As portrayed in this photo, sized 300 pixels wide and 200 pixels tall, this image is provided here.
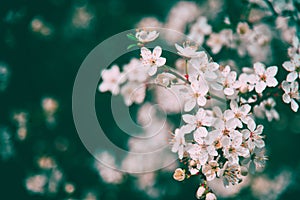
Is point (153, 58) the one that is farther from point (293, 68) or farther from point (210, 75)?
point (293, 68)

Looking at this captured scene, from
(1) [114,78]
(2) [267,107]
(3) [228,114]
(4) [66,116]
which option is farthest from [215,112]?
(4) [66,116]

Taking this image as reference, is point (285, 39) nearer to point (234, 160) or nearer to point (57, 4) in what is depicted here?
point (234, 160)

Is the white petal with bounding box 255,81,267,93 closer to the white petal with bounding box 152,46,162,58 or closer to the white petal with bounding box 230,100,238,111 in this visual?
the white petal with bounding box 230,100,238,111

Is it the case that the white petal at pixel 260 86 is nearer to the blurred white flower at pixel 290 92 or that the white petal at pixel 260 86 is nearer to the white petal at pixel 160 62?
the blurred white flower at pixel 290 92

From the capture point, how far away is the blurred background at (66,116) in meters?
1.31

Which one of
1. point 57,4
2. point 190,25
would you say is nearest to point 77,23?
point 57,4

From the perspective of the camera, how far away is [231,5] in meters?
1.37

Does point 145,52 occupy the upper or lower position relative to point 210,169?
upper

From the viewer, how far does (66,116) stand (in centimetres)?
138

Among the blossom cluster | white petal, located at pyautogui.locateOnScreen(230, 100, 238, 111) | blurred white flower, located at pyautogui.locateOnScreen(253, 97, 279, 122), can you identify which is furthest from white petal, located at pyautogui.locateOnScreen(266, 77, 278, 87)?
blurred white flower, located at pyautogui.locateOnScreen(253, 97, 279, 122)

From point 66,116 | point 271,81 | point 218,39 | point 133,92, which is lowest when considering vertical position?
point 66,116

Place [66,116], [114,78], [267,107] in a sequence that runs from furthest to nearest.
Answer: [66,116]
[114,78]
[267,107]

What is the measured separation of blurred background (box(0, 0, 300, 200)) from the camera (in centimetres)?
131

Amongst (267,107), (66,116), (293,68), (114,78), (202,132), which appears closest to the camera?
(202,132)
